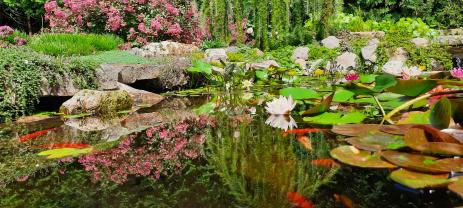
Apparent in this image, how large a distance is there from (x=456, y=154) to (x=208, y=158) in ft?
3.01

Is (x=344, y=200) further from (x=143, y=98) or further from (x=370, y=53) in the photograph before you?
(x=370, y=53)

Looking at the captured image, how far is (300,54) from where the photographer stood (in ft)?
24.0

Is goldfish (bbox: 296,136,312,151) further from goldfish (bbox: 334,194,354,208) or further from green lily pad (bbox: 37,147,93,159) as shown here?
green lily pad (bbox: 37,147,93,159)

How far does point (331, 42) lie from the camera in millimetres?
7914

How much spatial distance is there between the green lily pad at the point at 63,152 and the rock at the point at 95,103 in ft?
5.80

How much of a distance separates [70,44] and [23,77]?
186 cm

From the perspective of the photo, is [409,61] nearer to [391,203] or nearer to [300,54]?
[300,54]

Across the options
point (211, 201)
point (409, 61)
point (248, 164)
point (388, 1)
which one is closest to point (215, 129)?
point (248, 164)

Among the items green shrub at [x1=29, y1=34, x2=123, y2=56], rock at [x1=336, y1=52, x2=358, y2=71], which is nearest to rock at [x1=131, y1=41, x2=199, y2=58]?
green shrub at [x1=29, y1=34, x2=123, y2=56]

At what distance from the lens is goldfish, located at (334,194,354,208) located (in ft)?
3.82

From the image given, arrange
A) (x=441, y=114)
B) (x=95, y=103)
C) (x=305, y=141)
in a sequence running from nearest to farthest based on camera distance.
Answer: (x=441, y=114), (x=305, y=141), (x=95, y=103)

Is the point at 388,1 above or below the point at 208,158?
above

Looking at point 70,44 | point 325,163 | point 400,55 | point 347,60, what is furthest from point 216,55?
point 325,163

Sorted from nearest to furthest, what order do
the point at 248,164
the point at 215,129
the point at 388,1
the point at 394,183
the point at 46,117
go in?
the point at 394,183
the point at 248,164
the point at 215,129
the point at 46,117
the point at 388,1
